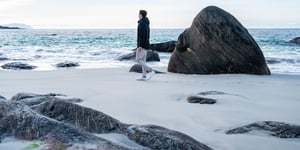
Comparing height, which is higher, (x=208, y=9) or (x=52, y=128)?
(x=208, y=9)

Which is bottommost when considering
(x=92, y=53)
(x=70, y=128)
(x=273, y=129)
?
(x=92, y=53)

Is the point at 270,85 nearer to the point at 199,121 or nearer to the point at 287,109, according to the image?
the point at 287,109

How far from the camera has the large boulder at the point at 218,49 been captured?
399 inches

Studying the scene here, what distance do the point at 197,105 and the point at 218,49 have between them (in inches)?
202

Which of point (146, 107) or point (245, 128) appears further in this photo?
point (146, 107)

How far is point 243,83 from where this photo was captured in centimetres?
845

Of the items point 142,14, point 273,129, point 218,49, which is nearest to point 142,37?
point 142,14

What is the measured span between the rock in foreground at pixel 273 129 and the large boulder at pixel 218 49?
6.20 meters

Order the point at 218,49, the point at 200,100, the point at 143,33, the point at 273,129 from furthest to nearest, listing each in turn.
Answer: the point at 218,49
the point at 143,33
the point at 200,100
the point at 273,129

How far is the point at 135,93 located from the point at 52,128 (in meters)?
4.28

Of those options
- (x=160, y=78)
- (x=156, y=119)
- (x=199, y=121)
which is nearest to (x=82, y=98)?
(x=156, y=119)

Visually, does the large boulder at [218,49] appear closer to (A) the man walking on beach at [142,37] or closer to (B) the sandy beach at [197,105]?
(B) the sandy beach at [197,105]

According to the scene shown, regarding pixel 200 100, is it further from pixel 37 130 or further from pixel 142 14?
pixel 142 14

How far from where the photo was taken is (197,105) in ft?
17.8
